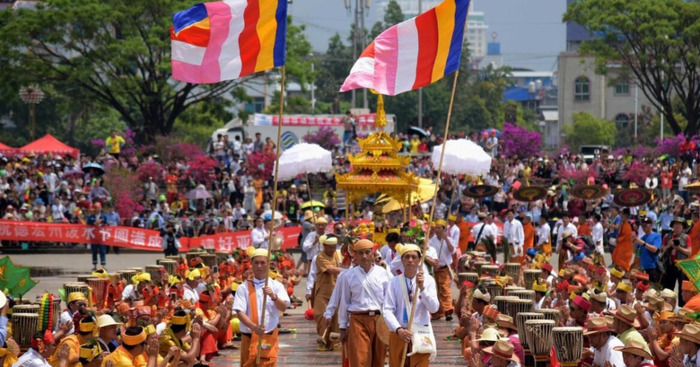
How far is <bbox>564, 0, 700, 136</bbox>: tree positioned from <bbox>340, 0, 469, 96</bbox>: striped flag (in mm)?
37820

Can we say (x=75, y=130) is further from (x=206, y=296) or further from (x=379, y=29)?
(x=206, y=296)

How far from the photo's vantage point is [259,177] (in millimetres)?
38062

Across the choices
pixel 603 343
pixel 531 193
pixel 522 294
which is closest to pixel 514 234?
pixel 531 193

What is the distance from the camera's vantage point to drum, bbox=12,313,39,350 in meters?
12.4

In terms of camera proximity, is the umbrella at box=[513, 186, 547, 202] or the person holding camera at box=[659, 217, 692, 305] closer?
the person holding camera at box=[659, 217, 692, 305]

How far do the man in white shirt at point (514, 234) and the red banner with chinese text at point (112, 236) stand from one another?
250 inches

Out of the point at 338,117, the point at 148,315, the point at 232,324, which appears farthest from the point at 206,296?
the point at 338,117

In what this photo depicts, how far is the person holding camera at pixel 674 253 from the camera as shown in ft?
67.8

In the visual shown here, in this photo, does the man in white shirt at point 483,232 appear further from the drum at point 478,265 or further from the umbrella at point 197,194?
the umbrella at point 197,194

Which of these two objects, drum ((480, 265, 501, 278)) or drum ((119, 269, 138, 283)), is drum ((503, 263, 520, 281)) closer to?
drum ((480, 265, 501, 278))

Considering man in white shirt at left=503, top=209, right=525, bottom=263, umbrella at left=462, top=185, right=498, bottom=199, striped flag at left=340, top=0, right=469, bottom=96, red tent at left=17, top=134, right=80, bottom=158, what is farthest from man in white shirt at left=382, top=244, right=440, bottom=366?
red tent at left=17, top=134, right=80, bottom=158

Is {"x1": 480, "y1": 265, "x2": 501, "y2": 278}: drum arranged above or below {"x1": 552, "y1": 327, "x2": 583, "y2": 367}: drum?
below

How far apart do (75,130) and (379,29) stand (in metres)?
29.3

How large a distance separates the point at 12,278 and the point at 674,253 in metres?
10.2
